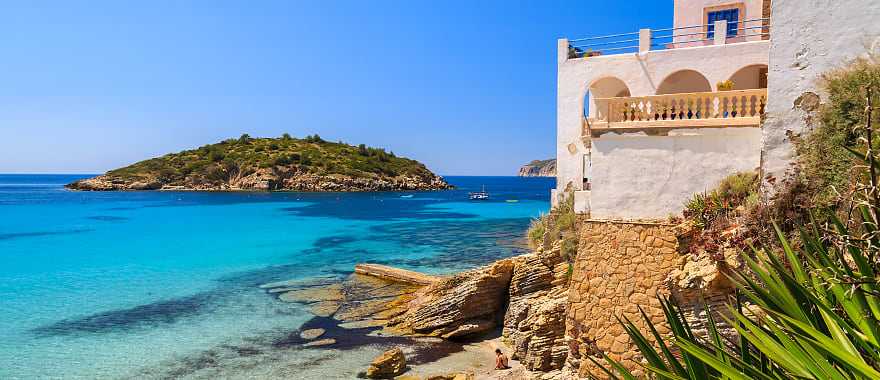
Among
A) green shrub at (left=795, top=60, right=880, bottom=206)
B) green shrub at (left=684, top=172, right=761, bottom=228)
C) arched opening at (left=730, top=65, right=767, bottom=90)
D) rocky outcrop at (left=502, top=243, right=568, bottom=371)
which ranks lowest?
rocky outcrop at (left=502, top=243, right=568, bottom=371)

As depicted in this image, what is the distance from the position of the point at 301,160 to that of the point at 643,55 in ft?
336

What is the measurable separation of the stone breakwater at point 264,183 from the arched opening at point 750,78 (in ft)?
313

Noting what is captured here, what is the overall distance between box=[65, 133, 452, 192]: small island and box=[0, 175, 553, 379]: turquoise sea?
46126 mm

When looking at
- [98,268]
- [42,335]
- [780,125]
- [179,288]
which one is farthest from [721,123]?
[98,268]

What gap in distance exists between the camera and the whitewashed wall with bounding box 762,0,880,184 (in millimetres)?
8711

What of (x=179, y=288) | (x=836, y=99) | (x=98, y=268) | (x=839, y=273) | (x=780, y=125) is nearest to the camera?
(x=839, y=273)

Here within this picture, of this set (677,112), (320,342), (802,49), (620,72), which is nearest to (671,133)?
(677,112)

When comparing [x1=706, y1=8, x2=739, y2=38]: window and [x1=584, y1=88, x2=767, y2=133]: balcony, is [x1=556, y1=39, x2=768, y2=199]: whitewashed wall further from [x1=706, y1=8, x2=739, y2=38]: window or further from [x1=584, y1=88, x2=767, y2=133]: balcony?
[x1=584, y1=88, x2=767, y2=133]: balcony

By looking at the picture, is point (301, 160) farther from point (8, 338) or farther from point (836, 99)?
point (836, 99)

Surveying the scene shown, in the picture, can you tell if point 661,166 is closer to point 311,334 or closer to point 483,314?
point 483,314

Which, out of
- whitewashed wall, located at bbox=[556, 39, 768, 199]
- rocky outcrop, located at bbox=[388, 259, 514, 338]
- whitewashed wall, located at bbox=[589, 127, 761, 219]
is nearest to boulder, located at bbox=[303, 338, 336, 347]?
rocky outcrop, located at bbox=[388, 259, 514, 338]

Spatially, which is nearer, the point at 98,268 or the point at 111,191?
the point at 98,268

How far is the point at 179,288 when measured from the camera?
947 inches

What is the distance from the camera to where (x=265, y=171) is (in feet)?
351
